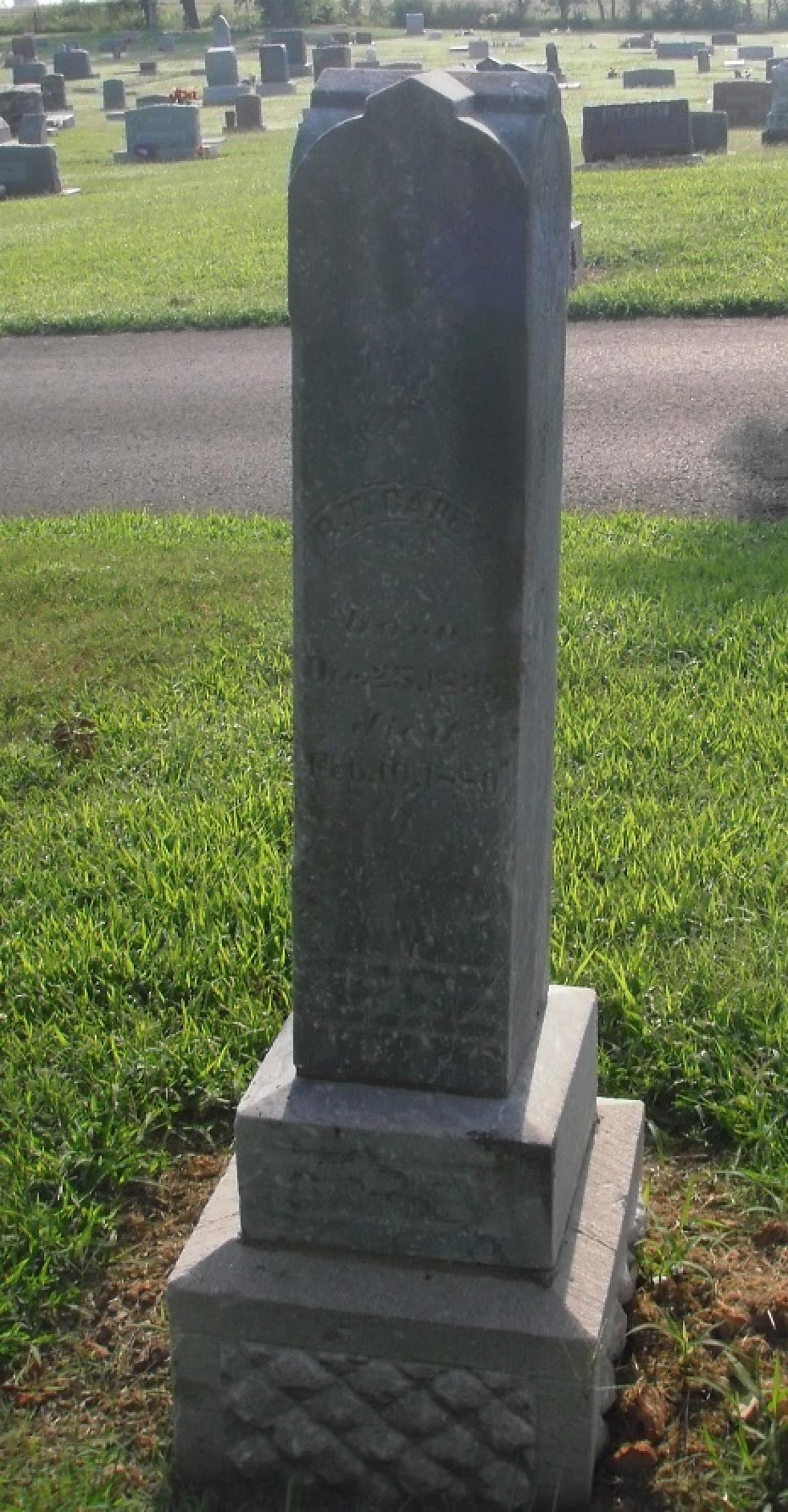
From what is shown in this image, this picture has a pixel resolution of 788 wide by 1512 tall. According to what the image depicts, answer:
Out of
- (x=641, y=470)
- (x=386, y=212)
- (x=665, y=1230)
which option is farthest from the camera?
(x=641, y=470)

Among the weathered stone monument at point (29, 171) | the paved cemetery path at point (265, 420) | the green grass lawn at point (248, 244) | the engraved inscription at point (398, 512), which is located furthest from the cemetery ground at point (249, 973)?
the weathered stone monument at point (29, 171)

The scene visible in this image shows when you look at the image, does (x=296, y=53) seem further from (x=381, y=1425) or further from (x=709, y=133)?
(x=381, y=1425)

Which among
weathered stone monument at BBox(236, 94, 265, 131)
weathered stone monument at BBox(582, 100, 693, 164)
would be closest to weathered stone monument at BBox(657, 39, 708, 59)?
weathered stone monument at BBox(236, 94, 265, 131)

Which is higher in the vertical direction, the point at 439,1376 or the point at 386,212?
the point at 386,212

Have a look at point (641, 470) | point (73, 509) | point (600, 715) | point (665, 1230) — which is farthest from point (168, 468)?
point (665, 1230)

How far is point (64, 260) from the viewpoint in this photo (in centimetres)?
1464

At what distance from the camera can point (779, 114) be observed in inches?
798

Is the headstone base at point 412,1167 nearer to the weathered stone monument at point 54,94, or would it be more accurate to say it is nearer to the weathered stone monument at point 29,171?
the weathered stone monument at point 29,171

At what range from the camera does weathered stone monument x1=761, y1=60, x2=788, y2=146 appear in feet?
65.7

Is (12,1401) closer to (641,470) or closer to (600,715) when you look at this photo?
(600,715)

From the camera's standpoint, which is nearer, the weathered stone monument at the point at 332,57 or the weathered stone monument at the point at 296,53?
the weathered stone monument at the point at 332,57

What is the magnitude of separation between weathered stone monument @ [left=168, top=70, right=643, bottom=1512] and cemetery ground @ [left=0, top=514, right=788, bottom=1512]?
0.59 ft

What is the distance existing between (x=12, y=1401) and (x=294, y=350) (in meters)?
1.73

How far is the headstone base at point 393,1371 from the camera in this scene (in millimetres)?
2369
